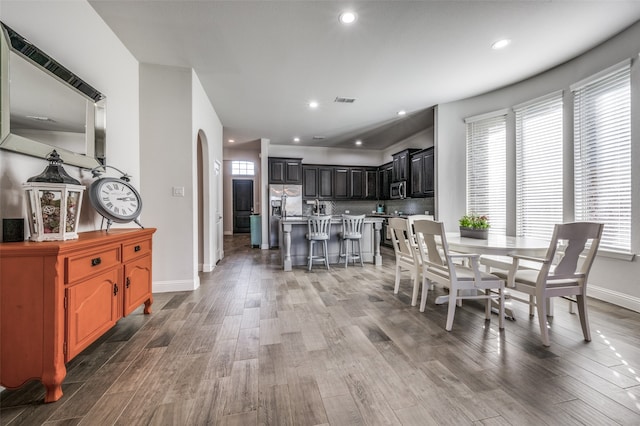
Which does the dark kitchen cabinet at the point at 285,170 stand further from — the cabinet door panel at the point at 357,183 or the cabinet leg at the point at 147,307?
the cabinet leg at the point at 147,307

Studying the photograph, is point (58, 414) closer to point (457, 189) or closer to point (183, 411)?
point (183, 411)

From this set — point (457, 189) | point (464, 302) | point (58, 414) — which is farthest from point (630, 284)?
point (58, 414)

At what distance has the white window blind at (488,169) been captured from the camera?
4152mm

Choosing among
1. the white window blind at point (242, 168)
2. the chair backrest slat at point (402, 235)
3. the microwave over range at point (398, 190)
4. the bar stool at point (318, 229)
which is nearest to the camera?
the chair backrest slat at point (402, 235)

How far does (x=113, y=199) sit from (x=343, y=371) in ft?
7.69

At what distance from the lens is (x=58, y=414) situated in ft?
4.44

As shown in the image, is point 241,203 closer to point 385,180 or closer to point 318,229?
point 385,180

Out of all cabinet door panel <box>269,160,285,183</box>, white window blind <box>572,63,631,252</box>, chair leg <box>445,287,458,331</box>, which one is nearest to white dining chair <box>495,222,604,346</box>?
chair leg <box>445,287,458,331</box>

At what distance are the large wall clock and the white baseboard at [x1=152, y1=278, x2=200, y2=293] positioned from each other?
1260 millimetres

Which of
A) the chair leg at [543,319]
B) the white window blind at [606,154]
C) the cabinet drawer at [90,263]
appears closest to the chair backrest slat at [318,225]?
the cabinet drawer at [90,263]

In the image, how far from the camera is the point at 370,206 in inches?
341

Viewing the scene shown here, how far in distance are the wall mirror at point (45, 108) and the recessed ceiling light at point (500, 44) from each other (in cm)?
404

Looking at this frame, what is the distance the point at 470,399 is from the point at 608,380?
36.3 inches

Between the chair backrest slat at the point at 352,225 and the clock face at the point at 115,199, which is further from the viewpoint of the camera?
the chair backrest slat at the point at 352,225
